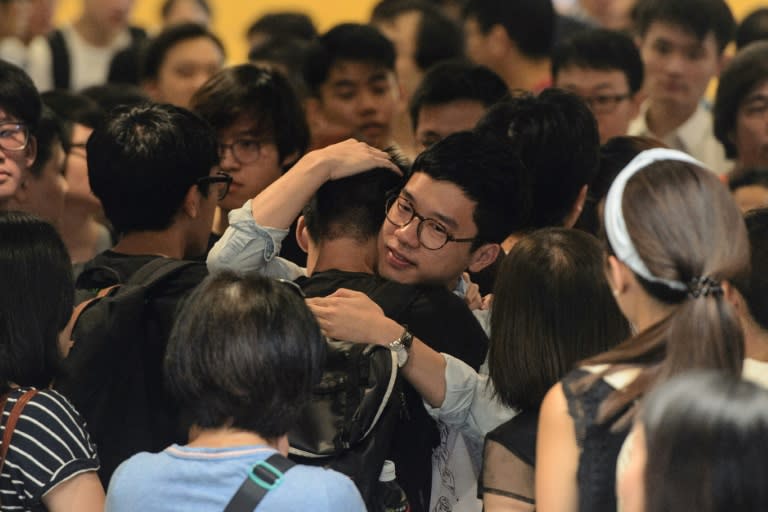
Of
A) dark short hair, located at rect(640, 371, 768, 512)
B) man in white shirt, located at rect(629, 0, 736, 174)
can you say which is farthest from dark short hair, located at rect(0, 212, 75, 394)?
man in white shirt, located at rect(629, 0, 736, 174)

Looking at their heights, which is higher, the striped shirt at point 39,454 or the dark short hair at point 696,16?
the dark short hair at point 696,16

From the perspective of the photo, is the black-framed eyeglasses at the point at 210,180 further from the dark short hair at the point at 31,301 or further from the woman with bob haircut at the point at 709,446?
the woman with bob haircut at the point at 709,446

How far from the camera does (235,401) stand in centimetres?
233

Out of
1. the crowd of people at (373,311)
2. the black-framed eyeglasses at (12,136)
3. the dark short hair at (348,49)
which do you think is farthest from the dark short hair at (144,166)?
the dark short hair at (348,49)

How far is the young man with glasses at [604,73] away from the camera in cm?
544

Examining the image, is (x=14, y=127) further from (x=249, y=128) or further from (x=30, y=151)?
(x=249, y=128)

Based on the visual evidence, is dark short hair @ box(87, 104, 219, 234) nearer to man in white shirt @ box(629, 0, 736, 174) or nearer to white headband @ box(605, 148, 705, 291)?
white headband @ box(605, 148, 705, 291)

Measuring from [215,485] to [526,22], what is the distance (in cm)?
406

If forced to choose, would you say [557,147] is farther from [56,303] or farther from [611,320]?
[56,303]

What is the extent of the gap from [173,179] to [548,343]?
1097 millimetres

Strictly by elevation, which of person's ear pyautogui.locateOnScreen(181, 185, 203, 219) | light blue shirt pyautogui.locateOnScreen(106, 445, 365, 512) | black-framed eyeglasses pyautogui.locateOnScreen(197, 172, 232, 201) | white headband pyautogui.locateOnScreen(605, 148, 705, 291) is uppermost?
white headband pyautogui.locateOnScreen(605, 148, 705, 291)

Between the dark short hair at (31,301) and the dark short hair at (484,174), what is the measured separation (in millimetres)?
914

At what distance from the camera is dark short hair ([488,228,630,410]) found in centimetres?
280

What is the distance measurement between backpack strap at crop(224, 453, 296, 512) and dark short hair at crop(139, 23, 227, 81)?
4.21m
